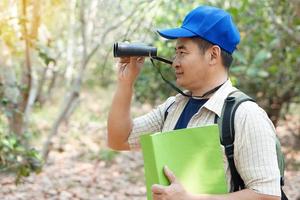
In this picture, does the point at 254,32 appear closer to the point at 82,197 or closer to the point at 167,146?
the point at 82,197

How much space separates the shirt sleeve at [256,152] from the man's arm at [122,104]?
1.53 feet

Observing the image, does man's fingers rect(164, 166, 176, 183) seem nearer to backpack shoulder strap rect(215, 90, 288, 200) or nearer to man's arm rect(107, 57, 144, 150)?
backpack shoulder strap rect(215, 90, 288, 200)

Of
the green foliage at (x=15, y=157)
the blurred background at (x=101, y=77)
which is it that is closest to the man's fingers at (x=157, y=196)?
the blurred background at (x=101, y=77)

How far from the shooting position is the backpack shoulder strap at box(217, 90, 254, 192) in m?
1.68

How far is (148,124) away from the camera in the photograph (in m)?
2.03

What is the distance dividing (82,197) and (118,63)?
2.99 metres

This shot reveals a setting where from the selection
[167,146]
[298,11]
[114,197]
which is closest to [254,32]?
[298,11]

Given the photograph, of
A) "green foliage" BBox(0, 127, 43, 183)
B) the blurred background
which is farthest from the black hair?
"green foliage" BBox(0, 127, 43, 183)

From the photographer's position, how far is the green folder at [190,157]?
1.64 m

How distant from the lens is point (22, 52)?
15.1 feet

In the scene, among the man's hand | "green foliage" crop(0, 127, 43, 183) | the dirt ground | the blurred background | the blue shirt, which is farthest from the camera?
the dirt ground

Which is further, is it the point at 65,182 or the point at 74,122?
the point at 74,122

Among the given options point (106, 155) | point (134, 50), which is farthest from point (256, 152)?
point (106, 155)

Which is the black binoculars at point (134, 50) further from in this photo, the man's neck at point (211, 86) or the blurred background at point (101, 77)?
the blurred background at point (101, 77)
